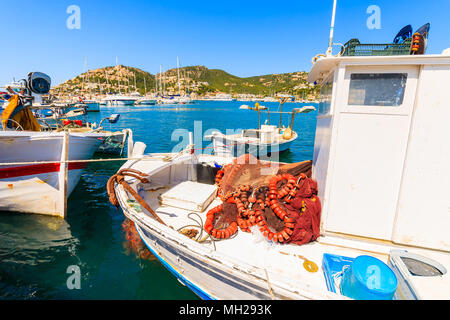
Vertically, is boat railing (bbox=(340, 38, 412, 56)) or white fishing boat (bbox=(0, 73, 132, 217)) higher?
boat railing (bbox=(340, 38, 412, 56))

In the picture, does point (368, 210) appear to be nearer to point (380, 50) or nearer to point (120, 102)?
point (380, 50)

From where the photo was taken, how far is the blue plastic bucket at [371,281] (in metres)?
2.33

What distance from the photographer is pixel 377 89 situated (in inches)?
127

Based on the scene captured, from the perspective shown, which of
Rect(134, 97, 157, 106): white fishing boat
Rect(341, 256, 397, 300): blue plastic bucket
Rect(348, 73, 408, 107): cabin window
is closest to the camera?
Rect(341, 256, 397, 300): blue plastic bucket

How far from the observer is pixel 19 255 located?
5539 millimetres

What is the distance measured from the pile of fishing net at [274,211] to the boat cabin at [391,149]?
529 millimetres

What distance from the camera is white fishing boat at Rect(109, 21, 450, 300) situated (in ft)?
9.03

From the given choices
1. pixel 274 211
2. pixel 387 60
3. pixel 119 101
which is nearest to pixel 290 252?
pixel 274 211

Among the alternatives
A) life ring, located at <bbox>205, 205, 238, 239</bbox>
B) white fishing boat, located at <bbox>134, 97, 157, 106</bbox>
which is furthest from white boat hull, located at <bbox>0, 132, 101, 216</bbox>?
white fishing boat, located at <bbox>134, 97, 157, 106</bbox>

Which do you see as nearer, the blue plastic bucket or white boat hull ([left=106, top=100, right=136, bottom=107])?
the blue plastic bucket

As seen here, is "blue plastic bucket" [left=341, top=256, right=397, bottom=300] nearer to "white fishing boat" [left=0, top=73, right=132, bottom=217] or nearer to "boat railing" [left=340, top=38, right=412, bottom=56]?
"boat railing" [left=340, top=38, right=412, bottom=56]

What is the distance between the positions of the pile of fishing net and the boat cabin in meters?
0.53

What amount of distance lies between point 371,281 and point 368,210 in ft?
4.82

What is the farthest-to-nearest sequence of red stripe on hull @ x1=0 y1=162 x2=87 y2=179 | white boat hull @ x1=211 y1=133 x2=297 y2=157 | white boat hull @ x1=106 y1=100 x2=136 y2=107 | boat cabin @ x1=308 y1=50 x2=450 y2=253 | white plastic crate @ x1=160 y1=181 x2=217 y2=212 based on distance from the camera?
white boat hull @ x1=106 y1=100 x2=136 y2=107 → white boat hull @ x1=211 y1=133 x2=297 y2=157 → red stripe on hull @ x1=0 y1=162 x2=87 y2=179 → white plastic crate @ x1=160 y1=181 x2=217 y2=212 → boat cabin @ x1=308 y1=50 x2=450 y2=253
